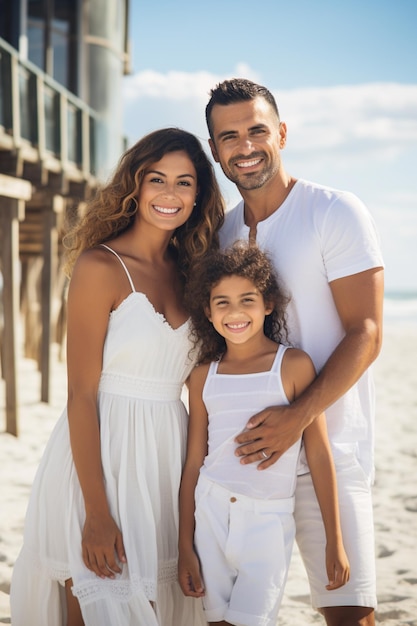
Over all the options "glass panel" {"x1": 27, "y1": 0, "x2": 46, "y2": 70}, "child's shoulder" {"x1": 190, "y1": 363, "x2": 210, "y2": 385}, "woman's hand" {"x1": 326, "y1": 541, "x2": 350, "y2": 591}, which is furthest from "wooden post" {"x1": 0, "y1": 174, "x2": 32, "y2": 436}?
"glass panel" {"x1": 27, "y1": 0, "x2": 46, "y2": 70}

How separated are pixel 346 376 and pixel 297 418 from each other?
274 millimetres

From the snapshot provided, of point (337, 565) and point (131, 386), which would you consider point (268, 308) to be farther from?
point (337, 565)

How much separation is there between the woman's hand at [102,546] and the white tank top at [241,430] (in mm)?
431

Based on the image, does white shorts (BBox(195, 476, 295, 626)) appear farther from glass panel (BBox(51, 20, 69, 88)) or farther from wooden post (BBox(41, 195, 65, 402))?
glass panel (BBox(51, 20, 69, 88))

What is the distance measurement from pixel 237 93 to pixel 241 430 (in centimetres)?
156

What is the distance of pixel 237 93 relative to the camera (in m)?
3.43

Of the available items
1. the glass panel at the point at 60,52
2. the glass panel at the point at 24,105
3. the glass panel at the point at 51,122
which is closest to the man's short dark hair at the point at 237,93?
the glass panel at the point at 24,105

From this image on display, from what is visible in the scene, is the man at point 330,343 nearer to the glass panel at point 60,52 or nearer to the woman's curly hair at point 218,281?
the woman's curly hair at point 218,281

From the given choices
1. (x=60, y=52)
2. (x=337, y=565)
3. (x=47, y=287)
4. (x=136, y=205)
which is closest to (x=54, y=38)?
(x=60, y=52)

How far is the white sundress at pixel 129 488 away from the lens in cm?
298

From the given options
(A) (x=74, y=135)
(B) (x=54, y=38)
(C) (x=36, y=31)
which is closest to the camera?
(A) (x=74, y=135)

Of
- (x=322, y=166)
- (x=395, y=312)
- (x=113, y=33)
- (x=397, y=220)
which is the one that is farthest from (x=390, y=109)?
(x=113, y=33)

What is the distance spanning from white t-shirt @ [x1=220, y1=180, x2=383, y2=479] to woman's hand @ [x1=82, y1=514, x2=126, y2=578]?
95 centimetres

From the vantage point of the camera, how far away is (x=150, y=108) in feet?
488
